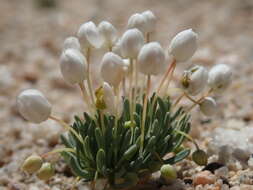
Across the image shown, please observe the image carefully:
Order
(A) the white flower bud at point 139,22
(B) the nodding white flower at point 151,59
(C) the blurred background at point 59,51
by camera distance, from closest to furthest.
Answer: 1. (B) the nodding white flower at point 151,59
2. (A) the white flower bud at point 139,22
3. (C) the blurred background at point 59,51

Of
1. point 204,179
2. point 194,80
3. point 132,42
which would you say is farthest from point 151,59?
point 204,179

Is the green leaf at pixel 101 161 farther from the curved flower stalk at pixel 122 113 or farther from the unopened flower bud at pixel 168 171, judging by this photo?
the unopened flower bud at pixel 168 171

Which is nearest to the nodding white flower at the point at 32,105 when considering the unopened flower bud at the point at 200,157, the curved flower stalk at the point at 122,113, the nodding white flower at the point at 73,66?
the curved flower stalk at the point at 122,113

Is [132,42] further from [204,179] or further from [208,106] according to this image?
[204,179]

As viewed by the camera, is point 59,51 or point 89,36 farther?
point 59,51

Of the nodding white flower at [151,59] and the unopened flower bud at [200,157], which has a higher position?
the nodding white flower at [151,59]

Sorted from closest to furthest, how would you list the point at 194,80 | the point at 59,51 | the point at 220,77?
the point at 194,80
the point at 220,77
the point at 59,51

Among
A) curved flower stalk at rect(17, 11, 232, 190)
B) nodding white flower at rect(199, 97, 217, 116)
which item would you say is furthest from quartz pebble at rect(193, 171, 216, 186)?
nodding white flower at rect(199, 97, 217, 116)

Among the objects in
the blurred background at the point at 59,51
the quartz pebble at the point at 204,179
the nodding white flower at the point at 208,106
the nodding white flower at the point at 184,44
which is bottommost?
A: the quartz pebble at the point at 204,179
